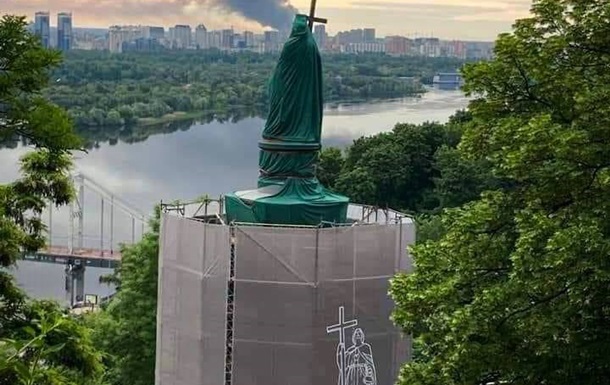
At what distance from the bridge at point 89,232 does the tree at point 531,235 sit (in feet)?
104

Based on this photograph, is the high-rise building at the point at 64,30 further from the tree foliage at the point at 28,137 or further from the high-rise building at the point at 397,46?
the tree foliage at the point at 28,137

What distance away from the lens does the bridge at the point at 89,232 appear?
41.5 metres

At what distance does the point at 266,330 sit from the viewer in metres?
11.8

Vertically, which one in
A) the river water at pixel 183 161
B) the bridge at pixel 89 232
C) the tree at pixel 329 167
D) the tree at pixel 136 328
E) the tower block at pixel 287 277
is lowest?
the bridge at pixel 89 232

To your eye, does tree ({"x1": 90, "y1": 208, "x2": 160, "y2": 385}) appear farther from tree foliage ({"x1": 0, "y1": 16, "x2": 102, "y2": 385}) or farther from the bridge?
the bridge

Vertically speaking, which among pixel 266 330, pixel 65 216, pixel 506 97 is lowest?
pixel 65 216

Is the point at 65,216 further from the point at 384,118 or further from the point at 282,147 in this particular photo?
the point at 282,147

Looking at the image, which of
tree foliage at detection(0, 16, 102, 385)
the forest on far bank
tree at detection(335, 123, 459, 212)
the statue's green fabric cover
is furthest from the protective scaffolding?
the forest on far bank

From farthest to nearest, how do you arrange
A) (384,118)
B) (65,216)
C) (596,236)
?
(384,118) < (65,216) < (596,236)

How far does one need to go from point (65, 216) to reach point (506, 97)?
162 feet

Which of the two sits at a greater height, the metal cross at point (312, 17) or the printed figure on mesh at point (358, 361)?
the metal cross at point (312, 17)

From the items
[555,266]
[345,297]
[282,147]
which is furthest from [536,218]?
[282,147]

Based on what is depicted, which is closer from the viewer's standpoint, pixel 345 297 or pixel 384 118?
pixel 345 297

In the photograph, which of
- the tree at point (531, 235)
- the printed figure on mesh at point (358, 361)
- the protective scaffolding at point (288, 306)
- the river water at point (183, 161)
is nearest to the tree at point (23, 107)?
the tree at point (531, 235)
